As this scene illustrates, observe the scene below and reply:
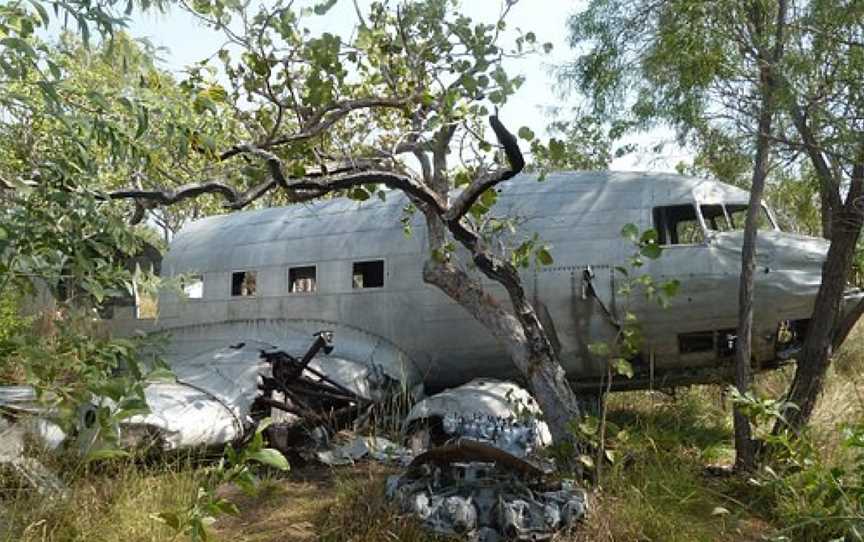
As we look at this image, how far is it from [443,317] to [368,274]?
1.42 m

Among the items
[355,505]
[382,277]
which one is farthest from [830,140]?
[382,277]

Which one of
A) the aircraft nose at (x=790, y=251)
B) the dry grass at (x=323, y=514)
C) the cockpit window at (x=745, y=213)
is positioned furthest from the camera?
the cockpit window at (x=745, y=213)

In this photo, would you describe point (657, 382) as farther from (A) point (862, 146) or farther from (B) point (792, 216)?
(B) point (792, 216)

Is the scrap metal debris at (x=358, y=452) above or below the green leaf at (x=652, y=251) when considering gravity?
below

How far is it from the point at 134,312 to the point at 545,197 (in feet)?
25.0

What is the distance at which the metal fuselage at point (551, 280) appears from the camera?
9141 millimetres

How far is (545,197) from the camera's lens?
10.6m

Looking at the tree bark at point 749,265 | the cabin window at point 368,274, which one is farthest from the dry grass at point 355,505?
the cabin window at point 368,274

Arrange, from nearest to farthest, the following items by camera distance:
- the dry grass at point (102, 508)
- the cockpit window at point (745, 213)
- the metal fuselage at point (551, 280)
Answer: the dry grass at point (102, 508) → the metal fuselage at point (551, 280) → the cockpit window at point (745, 213)

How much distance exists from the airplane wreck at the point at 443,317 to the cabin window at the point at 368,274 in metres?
0.02

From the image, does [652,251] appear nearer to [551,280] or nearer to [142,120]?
[551,280]

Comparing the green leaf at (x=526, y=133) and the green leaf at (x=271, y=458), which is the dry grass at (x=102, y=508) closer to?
the green leaf at (x=271, y=458)

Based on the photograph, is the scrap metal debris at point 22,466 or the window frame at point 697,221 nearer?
the scrap metal debris at point 22,466

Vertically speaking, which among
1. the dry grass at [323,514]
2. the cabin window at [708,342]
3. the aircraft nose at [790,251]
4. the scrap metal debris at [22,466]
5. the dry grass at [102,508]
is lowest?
the dry grass at [323,514]
